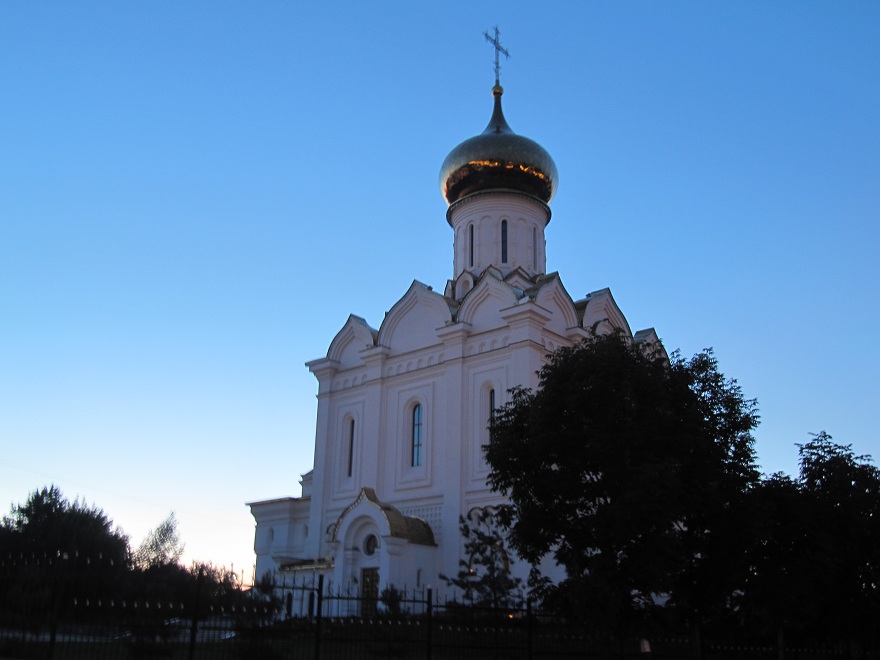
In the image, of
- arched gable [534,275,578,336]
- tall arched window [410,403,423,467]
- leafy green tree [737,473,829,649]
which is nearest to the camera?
leafy green tree [737,473,829,649]

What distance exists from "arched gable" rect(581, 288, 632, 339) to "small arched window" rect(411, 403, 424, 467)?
17.7ft

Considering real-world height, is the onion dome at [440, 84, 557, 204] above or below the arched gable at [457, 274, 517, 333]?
above

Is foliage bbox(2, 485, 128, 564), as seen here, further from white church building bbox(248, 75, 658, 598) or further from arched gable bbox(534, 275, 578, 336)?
arched gable bbox(534, 275, 578, 336)

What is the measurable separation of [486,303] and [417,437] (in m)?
4.26

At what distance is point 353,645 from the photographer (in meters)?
14.4

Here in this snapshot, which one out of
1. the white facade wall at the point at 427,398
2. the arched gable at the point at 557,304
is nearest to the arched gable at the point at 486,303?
the white facade wall at the point at 427,398

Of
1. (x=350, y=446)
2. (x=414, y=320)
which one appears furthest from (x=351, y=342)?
(x=350, y=446)

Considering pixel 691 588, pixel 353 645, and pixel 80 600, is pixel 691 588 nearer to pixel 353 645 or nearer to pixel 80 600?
pixel 353 645

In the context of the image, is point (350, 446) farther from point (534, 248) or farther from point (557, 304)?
point (534, 248)

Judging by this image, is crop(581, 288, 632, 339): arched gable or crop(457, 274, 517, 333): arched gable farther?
crop(581, 288, 632, 339): arched gable

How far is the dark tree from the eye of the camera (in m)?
12.4

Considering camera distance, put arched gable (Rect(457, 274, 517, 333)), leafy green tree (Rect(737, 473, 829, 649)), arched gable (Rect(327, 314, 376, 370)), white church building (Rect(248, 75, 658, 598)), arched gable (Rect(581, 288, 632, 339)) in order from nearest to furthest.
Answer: leafy green tree (Rect(737, 473, 829, 649)) < white church building (Rect(248, 75, 658, 598)) < arched gable (Rect(457, 274, 517, 333)) < arched gable (Rect(581, 288, 632, 339)) < arched gable (Rect(327, 314, 376, 370))

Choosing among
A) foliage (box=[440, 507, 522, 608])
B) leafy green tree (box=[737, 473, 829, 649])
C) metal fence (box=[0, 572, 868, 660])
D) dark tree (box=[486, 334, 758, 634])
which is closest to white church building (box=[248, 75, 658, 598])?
foliage (box=[440, 507, 522, 608])

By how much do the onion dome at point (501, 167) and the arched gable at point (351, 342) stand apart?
5320 millimetres
